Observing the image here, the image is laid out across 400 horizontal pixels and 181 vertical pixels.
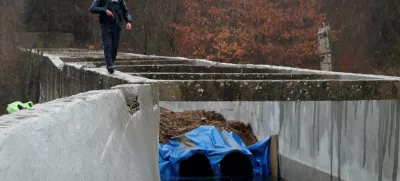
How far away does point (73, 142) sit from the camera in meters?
2.77

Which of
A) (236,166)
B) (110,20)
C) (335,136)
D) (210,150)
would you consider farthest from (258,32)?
(110,20)

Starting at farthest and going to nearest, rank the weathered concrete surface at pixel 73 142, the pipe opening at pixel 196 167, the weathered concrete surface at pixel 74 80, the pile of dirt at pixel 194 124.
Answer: the pile of dirt at pixel 194 124
the pipe opening at pixel 196 167
the weathered concrete surface at pixel 74 80
the weathered concrete surface at pixel 73 142

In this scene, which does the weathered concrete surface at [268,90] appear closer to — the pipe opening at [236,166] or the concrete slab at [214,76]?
the concrete slab at [214,76]

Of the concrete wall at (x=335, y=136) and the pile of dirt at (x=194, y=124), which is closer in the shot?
the concrete wall at (x=335, y=136)

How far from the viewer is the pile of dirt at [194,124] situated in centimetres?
1786

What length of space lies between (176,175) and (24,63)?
10.3m

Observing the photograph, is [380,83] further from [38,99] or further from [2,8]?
[2,8]

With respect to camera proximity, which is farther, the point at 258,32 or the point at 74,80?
the point at 258,32

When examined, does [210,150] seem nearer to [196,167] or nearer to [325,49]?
[196,167]

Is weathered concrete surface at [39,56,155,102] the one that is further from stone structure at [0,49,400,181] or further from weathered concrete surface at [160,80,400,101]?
weathered concrete surface at [160,80,400,101]

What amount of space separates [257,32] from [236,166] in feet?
42.0

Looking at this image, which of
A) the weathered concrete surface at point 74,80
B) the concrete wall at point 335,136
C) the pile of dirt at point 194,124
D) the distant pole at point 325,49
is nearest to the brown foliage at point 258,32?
the distant pole at point 325,49

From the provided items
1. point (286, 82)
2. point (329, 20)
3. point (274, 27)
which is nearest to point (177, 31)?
point (274, 27)

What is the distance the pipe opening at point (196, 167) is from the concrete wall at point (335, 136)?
6.79 feet
